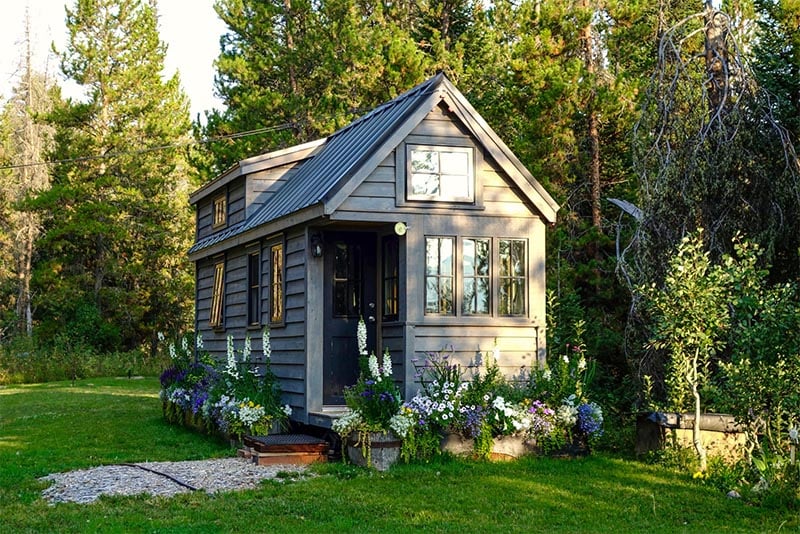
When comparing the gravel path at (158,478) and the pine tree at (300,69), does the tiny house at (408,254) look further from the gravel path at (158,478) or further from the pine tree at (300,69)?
the pine tree at (300,69)

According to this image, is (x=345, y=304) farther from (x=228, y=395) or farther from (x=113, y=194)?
(x=113, y=194)

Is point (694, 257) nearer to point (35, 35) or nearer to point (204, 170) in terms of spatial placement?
point (204, 170)

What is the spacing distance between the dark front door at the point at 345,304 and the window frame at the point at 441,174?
1514 mm

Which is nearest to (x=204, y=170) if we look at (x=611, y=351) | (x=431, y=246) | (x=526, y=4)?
(x=526, y=4)

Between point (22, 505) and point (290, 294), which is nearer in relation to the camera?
point (22, 505)

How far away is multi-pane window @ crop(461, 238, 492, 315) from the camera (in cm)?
1284

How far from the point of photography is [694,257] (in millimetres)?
10555

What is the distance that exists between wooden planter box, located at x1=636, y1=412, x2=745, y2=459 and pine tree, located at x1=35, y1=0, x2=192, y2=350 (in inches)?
1054

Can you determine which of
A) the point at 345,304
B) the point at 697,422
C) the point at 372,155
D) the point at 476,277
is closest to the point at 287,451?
the point at 345,304

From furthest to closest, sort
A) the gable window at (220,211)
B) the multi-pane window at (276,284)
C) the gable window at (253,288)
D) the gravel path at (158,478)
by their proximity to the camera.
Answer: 1. the gable window at (220,211)
2. the gable window at (253,288)
3. the multi-pane window at (276,284)
4. the gravel path at (158,478)

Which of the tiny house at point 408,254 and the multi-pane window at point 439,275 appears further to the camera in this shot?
the multi-pane window at point 439,275

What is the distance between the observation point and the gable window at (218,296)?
17.1 metres

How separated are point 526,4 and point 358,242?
7613mm

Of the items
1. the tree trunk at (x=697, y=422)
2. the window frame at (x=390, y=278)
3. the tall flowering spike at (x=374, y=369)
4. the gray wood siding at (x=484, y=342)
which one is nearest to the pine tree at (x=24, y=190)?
the window frame at (x=390, y=278)
